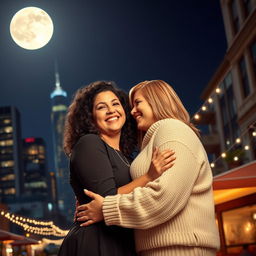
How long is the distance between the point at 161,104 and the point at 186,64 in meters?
145

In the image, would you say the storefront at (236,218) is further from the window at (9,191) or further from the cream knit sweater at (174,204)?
the window at (9,191)

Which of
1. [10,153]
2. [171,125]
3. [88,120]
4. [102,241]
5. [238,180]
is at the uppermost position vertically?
[10,153]

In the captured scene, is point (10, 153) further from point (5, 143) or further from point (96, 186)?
point (96, 186)

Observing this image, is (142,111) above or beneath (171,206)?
above

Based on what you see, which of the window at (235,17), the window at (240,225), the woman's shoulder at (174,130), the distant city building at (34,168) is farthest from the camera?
the distant city building at (34,168)

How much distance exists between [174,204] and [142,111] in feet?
2.66

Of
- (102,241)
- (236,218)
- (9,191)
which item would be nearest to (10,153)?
(9,191)

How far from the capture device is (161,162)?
2.66 meters

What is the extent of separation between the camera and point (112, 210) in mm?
2723

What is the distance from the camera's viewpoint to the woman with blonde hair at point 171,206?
2.60m

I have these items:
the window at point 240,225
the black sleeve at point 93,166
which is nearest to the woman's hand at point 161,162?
the black sleeve at point 93,166

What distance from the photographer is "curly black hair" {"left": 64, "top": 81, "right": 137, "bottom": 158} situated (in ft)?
11.5

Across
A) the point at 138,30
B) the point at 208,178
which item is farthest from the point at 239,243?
the point at 138,30

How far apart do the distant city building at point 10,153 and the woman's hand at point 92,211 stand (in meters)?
135
